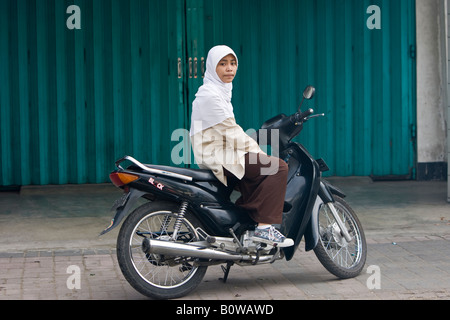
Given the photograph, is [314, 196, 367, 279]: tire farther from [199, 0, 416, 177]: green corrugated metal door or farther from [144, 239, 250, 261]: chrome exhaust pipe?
[199, 0, 416, 177]: green corrugated metal door

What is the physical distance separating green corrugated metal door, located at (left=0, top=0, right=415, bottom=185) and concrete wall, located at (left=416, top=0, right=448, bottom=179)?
13 centimetres

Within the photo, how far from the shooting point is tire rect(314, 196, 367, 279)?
5848 mm

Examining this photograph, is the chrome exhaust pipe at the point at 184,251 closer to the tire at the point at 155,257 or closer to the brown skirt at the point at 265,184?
the tire at the point at 155,257

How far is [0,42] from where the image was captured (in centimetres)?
970

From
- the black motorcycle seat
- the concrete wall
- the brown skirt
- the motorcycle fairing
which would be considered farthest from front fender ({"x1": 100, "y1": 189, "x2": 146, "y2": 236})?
the concrete wall

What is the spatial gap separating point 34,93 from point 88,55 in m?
0.80

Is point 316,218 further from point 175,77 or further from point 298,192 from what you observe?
point 175,77

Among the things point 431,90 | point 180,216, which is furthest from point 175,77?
point 180,216

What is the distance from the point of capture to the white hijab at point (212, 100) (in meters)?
5.43

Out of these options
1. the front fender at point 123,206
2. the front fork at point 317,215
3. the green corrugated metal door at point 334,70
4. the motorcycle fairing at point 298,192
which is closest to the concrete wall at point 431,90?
the green corrugated metal door at point 334,70

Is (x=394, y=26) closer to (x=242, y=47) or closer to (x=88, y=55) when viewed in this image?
(x=242, y=47)

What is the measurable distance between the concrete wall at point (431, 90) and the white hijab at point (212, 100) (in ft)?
18.4

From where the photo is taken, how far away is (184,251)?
5.25 meters
